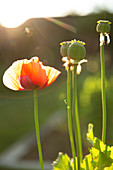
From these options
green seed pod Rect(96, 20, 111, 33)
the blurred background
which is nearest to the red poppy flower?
green seed pod Rect(96, 20, 111, 33)

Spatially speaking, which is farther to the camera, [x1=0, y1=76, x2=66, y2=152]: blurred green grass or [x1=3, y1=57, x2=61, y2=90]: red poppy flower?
[x1=0, y1=76, x2=66, y2=152]: blurred green grass

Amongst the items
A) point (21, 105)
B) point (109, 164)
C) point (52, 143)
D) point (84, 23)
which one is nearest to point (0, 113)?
point (21, 105)

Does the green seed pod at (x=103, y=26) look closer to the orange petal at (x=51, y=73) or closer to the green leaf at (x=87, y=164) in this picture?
the orange petal at (x=51, y=73)

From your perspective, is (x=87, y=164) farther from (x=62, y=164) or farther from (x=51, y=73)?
(x=51, y=73)

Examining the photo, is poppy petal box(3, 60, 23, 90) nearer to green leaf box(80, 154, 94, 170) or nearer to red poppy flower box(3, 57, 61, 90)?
red poppy flower box(3, 57, 61, 90)

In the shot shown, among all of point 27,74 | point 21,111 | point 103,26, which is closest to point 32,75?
point 27,74

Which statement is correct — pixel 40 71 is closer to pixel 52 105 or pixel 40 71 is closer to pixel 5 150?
pixel 5 150

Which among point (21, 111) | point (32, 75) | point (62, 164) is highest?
point (32, 75)

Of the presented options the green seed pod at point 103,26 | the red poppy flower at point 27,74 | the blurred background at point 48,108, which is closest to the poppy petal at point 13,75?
the red poppy flower at point 27,74
